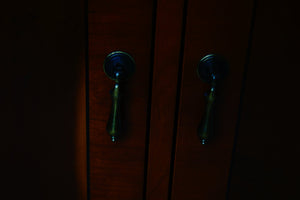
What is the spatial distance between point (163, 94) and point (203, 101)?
0.18ft

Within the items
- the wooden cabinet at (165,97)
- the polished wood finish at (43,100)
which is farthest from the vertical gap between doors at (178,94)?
the polished wood finish at (43,100)

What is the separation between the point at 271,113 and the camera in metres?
0.39

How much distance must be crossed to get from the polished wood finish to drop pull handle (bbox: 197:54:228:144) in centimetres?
16

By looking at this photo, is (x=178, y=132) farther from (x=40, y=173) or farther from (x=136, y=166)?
(x=40, y=173)

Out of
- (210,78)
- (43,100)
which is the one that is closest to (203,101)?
(210,78)

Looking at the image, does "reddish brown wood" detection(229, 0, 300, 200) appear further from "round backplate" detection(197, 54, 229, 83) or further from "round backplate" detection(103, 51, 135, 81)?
"round backplate" detection(103, 51, 135, 81)

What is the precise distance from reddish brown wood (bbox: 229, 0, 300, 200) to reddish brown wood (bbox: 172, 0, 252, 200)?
18mm

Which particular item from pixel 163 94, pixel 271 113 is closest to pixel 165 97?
pixel 163 94

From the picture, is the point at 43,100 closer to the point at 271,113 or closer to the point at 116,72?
the point at 116,72

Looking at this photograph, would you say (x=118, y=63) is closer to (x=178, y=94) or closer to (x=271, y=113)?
(x=178, y=94)

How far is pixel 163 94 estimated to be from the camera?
367 millimetres

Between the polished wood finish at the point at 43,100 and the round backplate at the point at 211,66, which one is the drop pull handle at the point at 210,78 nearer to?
the round backplate at the point at 211,66

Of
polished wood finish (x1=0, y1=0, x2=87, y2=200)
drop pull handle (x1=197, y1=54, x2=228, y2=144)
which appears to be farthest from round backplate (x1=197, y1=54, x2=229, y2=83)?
polished wood finish (x1=0, y1=0, x2=87, y2=200)

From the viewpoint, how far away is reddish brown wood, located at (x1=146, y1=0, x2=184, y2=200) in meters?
0.34
